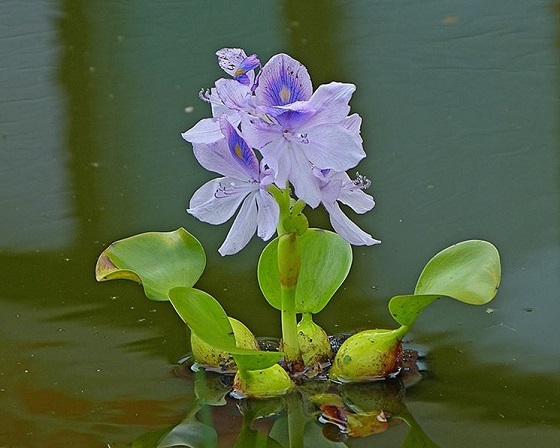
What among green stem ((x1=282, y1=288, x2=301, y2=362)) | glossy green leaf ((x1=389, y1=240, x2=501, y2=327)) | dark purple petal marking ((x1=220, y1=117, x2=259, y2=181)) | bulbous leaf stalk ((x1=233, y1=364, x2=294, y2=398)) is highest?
dark purple petal marking ((x1=220, y1=117, x2=259, y2=181))

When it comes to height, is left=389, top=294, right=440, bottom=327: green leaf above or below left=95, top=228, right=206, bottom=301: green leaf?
below

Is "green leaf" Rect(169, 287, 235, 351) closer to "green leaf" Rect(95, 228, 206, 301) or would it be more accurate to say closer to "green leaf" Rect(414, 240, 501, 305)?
"green leaf" Rect(95, 228, 206, 301)

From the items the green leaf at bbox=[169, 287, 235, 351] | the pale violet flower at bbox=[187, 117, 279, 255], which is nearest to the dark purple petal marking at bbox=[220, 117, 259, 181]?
the pale violet flower at bbox=[187, 117, 279, 255]

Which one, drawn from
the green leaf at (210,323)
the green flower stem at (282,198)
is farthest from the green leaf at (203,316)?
the green flower stem at (282,198)

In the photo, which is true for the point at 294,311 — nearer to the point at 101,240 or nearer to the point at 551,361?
the point at 551,361

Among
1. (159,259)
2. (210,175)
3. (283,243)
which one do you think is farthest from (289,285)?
(210,175)

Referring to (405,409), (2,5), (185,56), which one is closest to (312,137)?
(405,409)

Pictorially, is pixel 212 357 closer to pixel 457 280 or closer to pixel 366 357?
pixel 366 357
